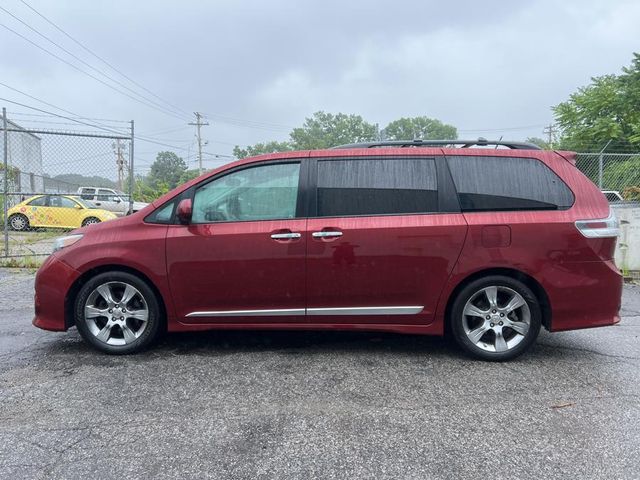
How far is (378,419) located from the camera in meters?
2.85

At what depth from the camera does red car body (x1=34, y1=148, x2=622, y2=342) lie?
3.68m

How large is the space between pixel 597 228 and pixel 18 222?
1535 centimetres

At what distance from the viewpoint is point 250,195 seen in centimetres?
391

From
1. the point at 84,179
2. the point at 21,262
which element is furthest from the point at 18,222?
the point at 21,262

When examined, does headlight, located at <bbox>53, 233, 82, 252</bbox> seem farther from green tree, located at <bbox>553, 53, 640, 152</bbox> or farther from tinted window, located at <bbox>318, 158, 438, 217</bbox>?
green tree, located at <bbox>553, 53, 640, 152</bbox>

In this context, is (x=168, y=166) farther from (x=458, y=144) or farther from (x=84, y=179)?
(x=458, y=144)

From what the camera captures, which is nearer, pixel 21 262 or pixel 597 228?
pixel 597 228

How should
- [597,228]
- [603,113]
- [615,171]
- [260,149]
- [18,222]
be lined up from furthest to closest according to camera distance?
[260,149] → [603,113] → [18,222] → [615,171] → [597,228]

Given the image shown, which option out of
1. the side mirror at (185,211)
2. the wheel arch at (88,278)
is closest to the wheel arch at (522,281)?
the side mirror at (185,211)

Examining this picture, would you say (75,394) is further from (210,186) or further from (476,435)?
(476,435)

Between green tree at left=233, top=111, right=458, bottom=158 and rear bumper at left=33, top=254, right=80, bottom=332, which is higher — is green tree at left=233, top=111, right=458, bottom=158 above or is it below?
above

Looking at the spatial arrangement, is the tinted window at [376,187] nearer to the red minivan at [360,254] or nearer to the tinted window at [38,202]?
the red minivan at [360,254]

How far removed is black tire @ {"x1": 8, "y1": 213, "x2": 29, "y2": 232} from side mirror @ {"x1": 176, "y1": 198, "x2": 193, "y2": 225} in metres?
12.6

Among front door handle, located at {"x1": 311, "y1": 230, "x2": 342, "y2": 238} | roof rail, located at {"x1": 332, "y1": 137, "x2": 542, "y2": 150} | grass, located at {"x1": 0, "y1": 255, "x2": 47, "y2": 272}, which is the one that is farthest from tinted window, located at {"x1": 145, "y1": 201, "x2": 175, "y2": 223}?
grass, located at {"x1": 0, "y1": 255, "x2": 47, "y2": 272}
